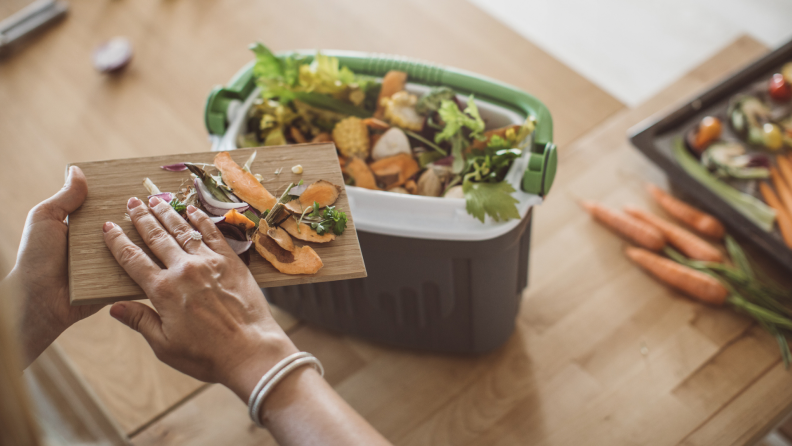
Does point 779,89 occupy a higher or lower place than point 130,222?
lower

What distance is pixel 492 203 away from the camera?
0.74 meters

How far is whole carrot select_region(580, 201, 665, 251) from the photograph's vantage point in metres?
1.12

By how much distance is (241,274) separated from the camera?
0.60 meters

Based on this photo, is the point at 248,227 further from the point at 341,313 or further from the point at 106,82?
the point at 106,82

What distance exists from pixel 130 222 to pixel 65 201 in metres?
0.07

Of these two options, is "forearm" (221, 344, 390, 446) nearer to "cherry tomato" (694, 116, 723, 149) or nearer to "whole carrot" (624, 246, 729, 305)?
"whole carrot" (624, 246, 729, 305)

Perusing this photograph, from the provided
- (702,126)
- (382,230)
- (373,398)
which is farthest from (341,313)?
(702,126)

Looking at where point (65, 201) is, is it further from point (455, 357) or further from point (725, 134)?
point (725, 134)

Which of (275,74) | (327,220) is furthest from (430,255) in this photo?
(275,74)

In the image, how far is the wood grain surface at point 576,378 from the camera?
3.01 feet

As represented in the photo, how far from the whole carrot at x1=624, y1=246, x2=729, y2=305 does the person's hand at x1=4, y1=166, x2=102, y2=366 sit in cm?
96

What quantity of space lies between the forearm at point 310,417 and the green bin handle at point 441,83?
0.38m

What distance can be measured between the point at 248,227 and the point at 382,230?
0.19m

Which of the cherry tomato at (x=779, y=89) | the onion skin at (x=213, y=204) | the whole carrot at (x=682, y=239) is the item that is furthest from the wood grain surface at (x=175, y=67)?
the onion skin at (x=213, y=204)
